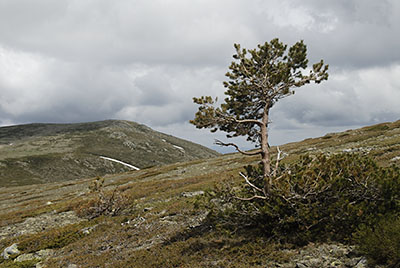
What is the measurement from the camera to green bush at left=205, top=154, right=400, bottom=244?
10.6 m

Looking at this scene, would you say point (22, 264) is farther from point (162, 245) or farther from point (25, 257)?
point (162, 245)

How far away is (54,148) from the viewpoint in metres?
184

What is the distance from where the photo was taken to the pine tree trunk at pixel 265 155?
12.1 metres

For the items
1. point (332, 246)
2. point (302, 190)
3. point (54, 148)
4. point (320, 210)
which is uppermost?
point (54, 148)

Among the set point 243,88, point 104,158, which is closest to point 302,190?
point 243,88

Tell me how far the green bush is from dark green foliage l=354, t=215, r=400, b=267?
0.88 metres

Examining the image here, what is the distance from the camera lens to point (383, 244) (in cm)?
830

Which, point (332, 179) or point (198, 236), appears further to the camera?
point (198, 236)

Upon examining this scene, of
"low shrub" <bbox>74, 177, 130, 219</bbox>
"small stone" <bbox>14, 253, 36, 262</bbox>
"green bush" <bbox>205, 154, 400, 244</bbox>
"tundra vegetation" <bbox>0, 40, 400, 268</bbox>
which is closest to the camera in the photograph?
"tundra vegetation" <bbox>0, 40, 400, 268</bbox>

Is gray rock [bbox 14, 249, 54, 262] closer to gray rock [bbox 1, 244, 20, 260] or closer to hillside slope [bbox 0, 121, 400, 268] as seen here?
hillside slope [bbox 0, 121, 400, 268]

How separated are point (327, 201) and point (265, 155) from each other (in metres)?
3.43

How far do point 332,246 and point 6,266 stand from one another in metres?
18.6

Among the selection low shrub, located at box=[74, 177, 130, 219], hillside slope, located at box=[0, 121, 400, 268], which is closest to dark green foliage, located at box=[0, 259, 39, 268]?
hillside slope, located at box=[0, 121, 400, 268]

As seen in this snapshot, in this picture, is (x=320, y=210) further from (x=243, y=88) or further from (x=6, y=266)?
(x=6, y=266)
